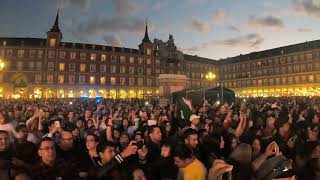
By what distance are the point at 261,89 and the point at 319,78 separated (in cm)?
1891

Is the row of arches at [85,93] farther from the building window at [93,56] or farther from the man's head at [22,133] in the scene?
the man's head at [22,133]

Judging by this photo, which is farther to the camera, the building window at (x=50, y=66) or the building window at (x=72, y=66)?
the building window at (x=72, y=66)

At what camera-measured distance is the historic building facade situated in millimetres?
Result: 73500

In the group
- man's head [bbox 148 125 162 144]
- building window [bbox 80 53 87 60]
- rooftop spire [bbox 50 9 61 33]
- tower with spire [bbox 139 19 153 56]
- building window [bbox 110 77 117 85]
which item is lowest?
man's head [bbox 148 125 162 144]

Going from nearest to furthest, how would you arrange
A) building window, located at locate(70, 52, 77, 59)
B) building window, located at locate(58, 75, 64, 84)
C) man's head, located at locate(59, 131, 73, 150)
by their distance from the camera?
1. man's head, located at locate(59, 131, 73, 150)
2. building window, located at locate(58, 75, 64, 84)
3. building window, located at locate(70, 52, 77, 59)

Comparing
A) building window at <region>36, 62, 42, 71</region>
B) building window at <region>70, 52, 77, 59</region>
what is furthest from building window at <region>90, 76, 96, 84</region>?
building window at <region>36, 62, 42, 71</region>

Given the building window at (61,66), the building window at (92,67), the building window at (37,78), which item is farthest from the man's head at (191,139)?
the building window at (92,67)

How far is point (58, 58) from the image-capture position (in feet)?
249

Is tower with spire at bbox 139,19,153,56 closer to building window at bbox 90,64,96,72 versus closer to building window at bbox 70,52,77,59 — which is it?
building window at bbox 90,64,96,72

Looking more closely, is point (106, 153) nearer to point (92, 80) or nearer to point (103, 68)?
point (92, 80)

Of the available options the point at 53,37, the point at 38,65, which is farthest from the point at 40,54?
the point at 53,37

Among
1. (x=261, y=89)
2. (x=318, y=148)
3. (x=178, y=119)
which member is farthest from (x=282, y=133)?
(x=261, y=89)

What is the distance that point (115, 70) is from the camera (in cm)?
8294

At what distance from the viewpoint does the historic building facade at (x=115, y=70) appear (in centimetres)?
7350
